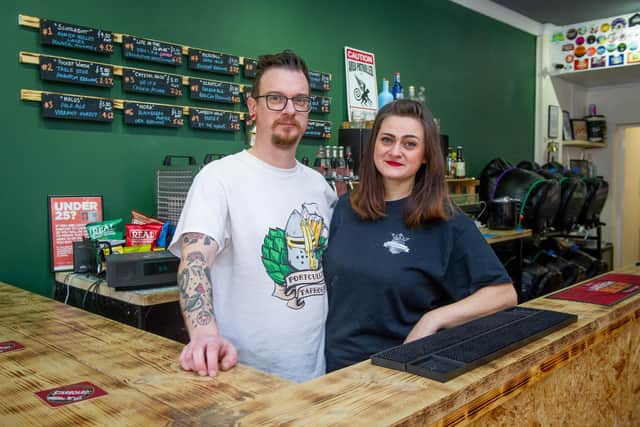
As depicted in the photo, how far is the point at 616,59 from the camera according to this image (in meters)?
6.63

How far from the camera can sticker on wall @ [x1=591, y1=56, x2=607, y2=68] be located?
22.1 ft

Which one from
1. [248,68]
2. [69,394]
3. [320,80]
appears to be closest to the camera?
[69,394]

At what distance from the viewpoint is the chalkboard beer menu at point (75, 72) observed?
2.76 m

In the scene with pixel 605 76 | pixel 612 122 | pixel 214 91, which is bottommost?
pixel 214 91

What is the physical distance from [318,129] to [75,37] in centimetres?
183

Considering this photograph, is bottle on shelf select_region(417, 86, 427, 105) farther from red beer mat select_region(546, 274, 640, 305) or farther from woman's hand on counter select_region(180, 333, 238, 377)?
woman's hand on counter select_region(180, 333, 238, 377)

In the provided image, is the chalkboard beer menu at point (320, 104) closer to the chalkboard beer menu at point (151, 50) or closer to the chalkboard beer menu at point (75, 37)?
the chalkboard beer menu at point (151, 50)

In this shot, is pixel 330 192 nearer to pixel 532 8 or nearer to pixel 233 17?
pixel 233 17

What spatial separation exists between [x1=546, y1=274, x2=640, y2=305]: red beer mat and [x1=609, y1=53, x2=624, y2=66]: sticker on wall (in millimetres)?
5362

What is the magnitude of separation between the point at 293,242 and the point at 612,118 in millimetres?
7607

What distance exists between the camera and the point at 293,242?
1731 mm

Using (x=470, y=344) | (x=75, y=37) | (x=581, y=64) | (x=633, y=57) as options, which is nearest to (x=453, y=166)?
(x=581, y=64)

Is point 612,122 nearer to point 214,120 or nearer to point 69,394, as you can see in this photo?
point 214,120

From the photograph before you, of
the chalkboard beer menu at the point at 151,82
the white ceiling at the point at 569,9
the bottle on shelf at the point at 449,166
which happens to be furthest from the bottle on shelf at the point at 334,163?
the white ceiling at the point at 569,9
